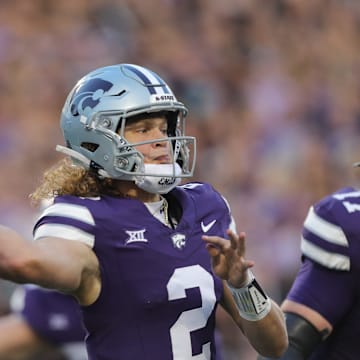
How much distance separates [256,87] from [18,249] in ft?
17.7

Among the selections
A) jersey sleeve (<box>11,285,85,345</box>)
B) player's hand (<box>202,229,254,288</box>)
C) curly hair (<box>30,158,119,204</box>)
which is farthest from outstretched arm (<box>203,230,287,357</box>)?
jersey sleeve (<box>11,285,85,345</box>)

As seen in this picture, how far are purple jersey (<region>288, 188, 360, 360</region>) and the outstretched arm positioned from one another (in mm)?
377

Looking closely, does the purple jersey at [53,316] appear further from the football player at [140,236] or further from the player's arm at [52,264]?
the player's arm at [52,264]

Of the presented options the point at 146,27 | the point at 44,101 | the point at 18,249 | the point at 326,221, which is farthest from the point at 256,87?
the point at 18,249

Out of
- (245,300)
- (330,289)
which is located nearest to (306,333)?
(330,289)

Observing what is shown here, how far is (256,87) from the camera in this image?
7375 millimetres

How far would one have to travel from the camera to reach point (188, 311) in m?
2.56

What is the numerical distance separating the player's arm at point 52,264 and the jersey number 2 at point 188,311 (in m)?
0.20

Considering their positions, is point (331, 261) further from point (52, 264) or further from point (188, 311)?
point (52, 264)

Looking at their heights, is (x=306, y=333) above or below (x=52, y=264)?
below

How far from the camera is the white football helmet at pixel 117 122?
2602 mm

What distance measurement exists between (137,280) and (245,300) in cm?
30

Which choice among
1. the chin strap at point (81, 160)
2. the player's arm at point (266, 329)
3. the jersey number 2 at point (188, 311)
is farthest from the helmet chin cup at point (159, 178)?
the player's arm at point (266, 329)

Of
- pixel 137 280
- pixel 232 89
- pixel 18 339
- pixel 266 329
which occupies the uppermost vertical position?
pixel 137 280
